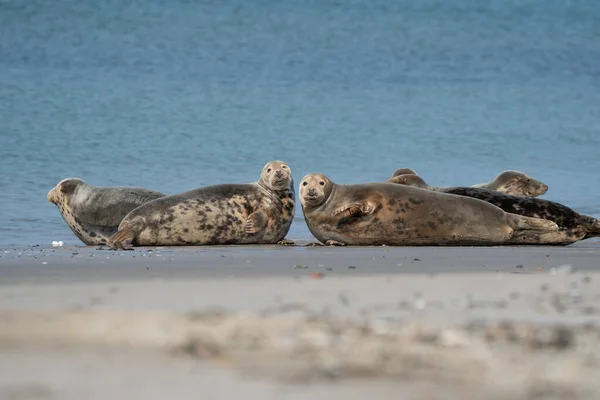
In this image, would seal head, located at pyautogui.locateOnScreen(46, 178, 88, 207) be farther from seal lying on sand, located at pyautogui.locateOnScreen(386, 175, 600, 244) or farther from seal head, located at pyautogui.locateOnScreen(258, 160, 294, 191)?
seal lying on sand, located at pyautogui.locateOnScreen(386, 175, 600, 244)

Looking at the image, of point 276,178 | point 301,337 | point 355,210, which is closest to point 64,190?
point 276,178

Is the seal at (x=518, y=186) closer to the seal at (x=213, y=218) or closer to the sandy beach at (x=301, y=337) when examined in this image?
the seal at (x=213, y=218)

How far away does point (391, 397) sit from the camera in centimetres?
184

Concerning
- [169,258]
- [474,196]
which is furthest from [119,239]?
[474,196]

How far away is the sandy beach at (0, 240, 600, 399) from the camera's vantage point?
1.95m

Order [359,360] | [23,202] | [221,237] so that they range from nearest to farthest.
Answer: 1. [359,360]
2. [221,237]
3. [23,202]

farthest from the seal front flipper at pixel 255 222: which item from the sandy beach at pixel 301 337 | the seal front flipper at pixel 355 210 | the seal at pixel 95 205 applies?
the sandy beach at pixel 301 337

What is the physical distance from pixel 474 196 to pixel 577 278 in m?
4.54

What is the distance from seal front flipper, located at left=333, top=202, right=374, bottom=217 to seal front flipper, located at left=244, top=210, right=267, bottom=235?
70 cm

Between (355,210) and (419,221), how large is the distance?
1.57 feet

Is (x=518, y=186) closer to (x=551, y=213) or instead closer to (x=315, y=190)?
(x=551, y=213)

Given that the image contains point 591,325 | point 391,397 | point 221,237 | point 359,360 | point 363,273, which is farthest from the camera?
point 221,237

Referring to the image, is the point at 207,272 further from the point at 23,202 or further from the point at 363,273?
the point at 23,202

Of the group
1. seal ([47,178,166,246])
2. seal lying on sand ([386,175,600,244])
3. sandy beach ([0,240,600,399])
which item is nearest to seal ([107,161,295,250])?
seal ([47,178,166,246])
